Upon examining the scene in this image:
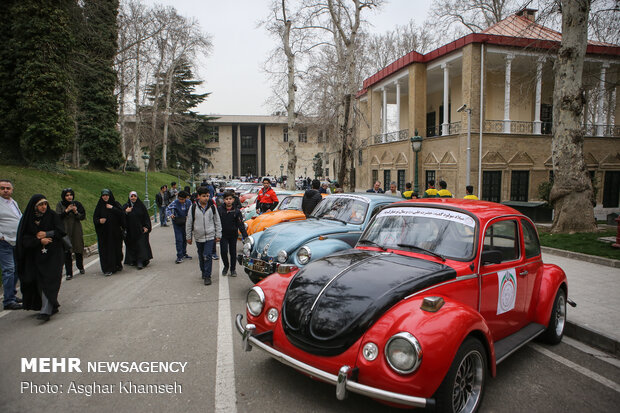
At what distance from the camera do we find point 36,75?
1733cm

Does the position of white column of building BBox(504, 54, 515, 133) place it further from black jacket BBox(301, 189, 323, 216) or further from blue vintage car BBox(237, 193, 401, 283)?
blue vintage car BBox(237, 193, 401, 283)

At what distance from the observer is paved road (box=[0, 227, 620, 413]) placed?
3.38 m

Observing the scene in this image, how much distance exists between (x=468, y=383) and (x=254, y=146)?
7355 centimetres

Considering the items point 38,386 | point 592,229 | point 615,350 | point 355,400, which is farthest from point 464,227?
point 592,229

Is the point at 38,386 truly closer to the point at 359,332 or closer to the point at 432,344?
the point at 359,332

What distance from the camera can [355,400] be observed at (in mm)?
3383

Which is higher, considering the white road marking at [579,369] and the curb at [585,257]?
the curb at [585,257]

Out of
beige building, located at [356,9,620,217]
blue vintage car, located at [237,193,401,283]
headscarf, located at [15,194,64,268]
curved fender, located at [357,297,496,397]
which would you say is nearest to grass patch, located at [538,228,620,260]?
blue vintage car, located at [237,193,401,283]

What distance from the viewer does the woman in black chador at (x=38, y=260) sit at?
557 cm

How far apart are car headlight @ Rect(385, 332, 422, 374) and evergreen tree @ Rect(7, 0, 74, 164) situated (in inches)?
792

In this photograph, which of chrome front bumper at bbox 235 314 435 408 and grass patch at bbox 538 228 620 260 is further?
grass patch at bbox 538 228 620 260

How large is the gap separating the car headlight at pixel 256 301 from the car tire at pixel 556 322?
3582 millimetres

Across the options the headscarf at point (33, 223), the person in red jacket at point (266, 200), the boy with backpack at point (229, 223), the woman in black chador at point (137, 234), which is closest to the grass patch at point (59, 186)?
the woman in black chador at point (137, 234)

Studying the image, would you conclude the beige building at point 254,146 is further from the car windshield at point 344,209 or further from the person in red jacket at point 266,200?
the car windshield at point 344,209
